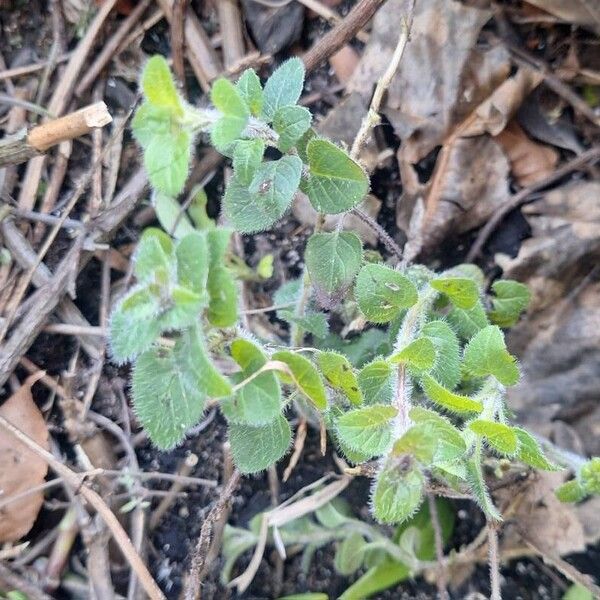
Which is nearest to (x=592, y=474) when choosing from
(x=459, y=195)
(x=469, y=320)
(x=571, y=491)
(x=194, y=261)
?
(x=571, y=491)

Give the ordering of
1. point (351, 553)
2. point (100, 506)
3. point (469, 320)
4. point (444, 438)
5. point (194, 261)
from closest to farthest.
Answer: point (194, 261) < point (444, 438) < point (469, 320) < point (100, 506) < point (351, 553)

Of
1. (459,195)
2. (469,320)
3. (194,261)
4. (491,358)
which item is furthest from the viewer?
(459,195)

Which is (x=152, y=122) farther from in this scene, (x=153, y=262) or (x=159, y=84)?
(x=153, y=262)

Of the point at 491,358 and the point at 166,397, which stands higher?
the point at 166,397

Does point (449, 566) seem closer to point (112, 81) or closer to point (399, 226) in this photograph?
point (399, 226)

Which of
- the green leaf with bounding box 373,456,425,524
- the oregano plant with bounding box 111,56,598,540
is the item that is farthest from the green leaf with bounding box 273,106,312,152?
the green leaf with bounding box 373,456,425,524

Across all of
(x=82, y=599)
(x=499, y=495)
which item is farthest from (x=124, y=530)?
(x=499, y=495)

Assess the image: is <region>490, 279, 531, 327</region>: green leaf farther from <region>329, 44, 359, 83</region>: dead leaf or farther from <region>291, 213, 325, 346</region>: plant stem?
<region>329, 44, 359, 83</region>: dead leaf
